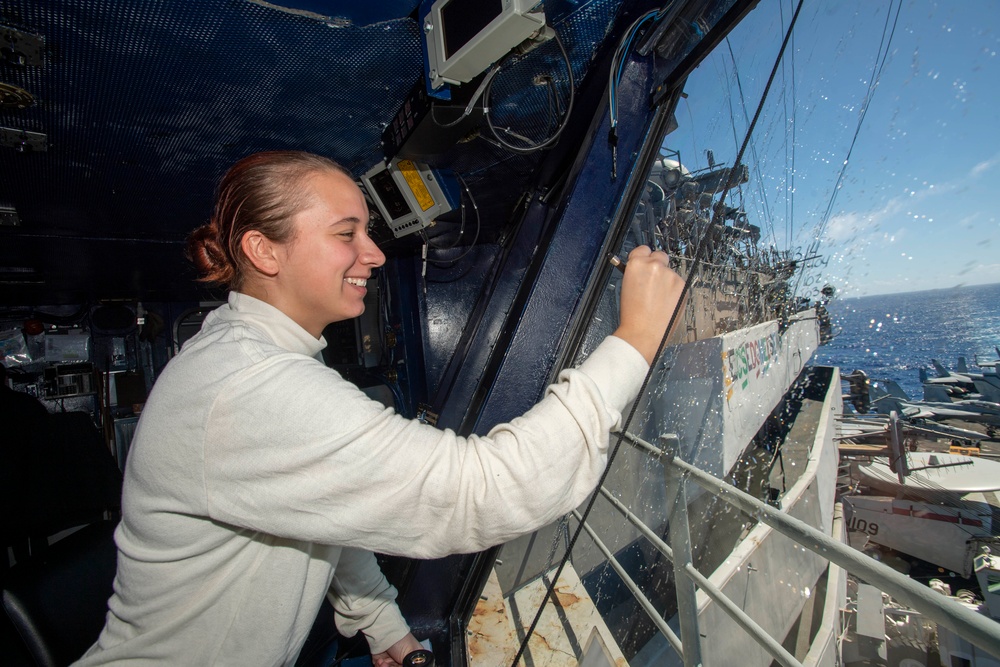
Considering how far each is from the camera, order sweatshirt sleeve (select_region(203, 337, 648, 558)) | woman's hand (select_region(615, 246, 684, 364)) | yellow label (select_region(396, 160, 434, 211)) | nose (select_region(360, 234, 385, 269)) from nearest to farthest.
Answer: sweatshirt sleeve (select_region(203, 337, 648, 558)) < woman's hand (select_region(615, 246, 684, 364)) < nose (select_region(360, 234, 385, 269)) < yellow label (select_region(396, 160, 434, 211))

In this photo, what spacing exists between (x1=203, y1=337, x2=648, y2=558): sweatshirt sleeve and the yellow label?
1.83 meters

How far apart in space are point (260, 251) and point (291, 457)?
0.52 metres

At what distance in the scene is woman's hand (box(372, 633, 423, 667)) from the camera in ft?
4.48

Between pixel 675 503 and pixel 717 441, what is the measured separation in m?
4.34

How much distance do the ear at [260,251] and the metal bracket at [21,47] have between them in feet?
3.36

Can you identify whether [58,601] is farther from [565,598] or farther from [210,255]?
[565,598]

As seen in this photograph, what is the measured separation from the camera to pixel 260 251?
2.85ft

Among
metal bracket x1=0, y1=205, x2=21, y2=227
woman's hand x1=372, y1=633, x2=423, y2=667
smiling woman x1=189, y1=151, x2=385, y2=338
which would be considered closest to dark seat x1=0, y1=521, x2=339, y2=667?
woman's hand x1=372, y1=633, x2=423, y2=667

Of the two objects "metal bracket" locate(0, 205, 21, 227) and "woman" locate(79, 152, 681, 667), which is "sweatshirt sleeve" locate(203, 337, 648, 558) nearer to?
"woman" locate(79, 152, 681, 667)

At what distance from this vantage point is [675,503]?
194 centimetres

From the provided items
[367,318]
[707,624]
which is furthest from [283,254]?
[707,624]

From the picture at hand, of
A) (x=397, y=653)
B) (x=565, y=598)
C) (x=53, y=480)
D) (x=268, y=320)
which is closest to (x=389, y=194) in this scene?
(x=268, y=320)

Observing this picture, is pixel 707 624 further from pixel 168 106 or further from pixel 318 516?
pixel 168 106

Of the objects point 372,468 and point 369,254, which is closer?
point 372,468
